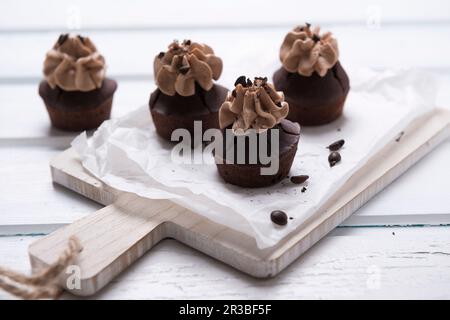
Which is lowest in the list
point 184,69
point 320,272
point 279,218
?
point 320,272

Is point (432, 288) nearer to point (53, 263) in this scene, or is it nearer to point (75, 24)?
point (53, 263)

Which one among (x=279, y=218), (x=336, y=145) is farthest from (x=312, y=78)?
(x=279, y=218)

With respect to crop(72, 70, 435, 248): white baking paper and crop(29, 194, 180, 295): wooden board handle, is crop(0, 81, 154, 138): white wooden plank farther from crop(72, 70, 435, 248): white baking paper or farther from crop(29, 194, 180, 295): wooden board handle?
crop(29, 194, 180, 295): wooden board handle

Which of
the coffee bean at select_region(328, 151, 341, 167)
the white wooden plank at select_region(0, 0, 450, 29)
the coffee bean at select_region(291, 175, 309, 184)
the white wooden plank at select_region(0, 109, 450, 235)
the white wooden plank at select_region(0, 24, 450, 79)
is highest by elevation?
the white wooden plank at select_region(0, 0, 450, 29)

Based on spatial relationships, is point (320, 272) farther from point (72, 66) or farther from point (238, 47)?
point (238, 47)

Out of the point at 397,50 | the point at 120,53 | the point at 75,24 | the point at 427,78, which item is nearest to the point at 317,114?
the point at 427,78

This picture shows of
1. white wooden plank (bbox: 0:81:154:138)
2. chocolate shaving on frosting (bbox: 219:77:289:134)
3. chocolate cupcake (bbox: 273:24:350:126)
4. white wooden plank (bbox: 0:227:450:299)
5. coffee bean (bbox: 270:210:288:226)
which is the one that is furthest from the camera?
white wooden plank (bbox: 0:81:154:138)

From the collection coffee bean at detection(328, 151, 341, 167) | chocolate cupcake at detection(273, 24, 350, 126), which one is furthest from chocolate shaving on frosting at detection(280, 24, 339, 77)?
coffee bean at detection(328, 151, 341, 167)
